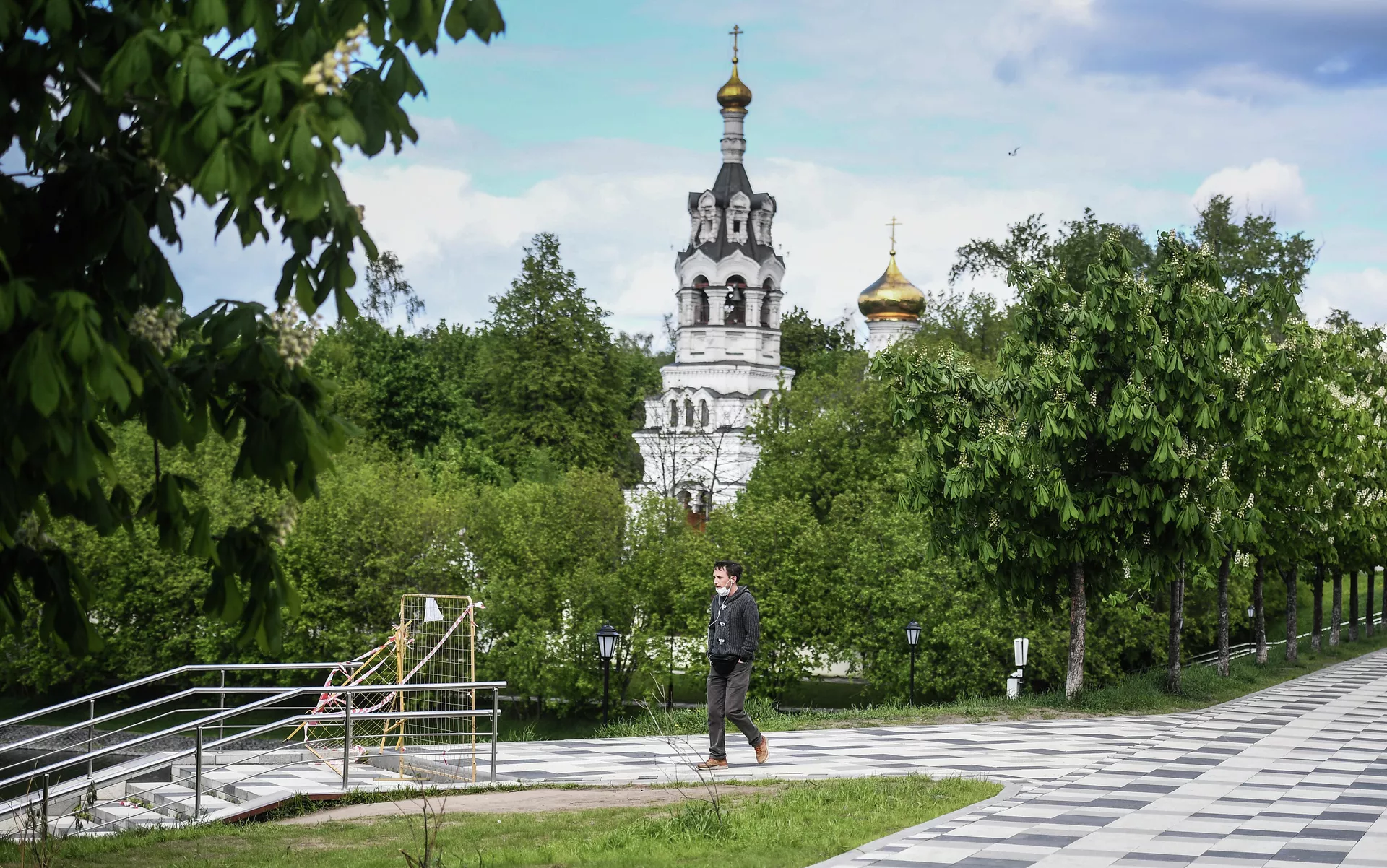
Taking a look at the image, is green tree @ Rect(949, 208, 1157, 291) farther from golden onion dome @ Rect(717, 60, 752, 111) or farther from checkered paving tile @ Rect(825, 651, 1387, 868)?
checkered paving tile @ Rect(825, 651, 1387, 868)

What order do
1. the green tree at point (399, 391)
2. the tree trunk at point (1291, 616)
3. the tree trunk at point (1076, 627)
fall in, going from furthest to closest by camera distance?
the green tree at point (399, 391), the tree trunk at point (1291, 616), the tree trunk at point (1076, 627)

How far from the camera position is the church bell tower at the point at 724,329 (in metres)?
60.4

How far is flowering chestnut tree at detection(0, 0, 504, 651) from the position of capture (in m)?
4.21

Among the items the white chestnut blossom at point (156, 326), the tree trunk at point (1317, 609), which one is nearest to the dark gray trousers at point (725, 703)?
the white chestnut blossom at point (156, 326)

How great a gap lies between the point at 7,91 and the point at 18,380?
122cm

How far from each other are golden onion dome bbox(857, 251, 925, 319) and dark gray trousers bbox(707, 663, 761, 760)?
195 ft

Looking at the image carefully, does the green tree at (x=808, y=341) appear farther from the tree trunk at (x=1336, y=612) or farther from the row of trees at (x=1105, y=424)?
the row of trees at (x=1105, y=424)

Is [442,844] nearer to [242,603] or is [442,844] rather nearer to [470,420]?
[242,603]

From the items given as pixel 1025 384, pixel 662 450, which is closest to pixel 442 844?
pixel 1025 384

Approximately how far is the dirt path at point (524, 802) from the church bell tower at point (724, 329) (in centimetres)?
4753

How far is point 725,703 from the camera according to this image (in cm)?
1293

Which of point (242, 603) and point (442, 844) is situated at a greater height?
point (242, 603)

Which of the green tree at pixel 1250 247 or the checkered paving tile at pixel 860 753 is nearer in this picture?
the checkered paving tile at pixel 860 753

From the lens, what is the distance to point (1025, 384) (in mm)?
18922
